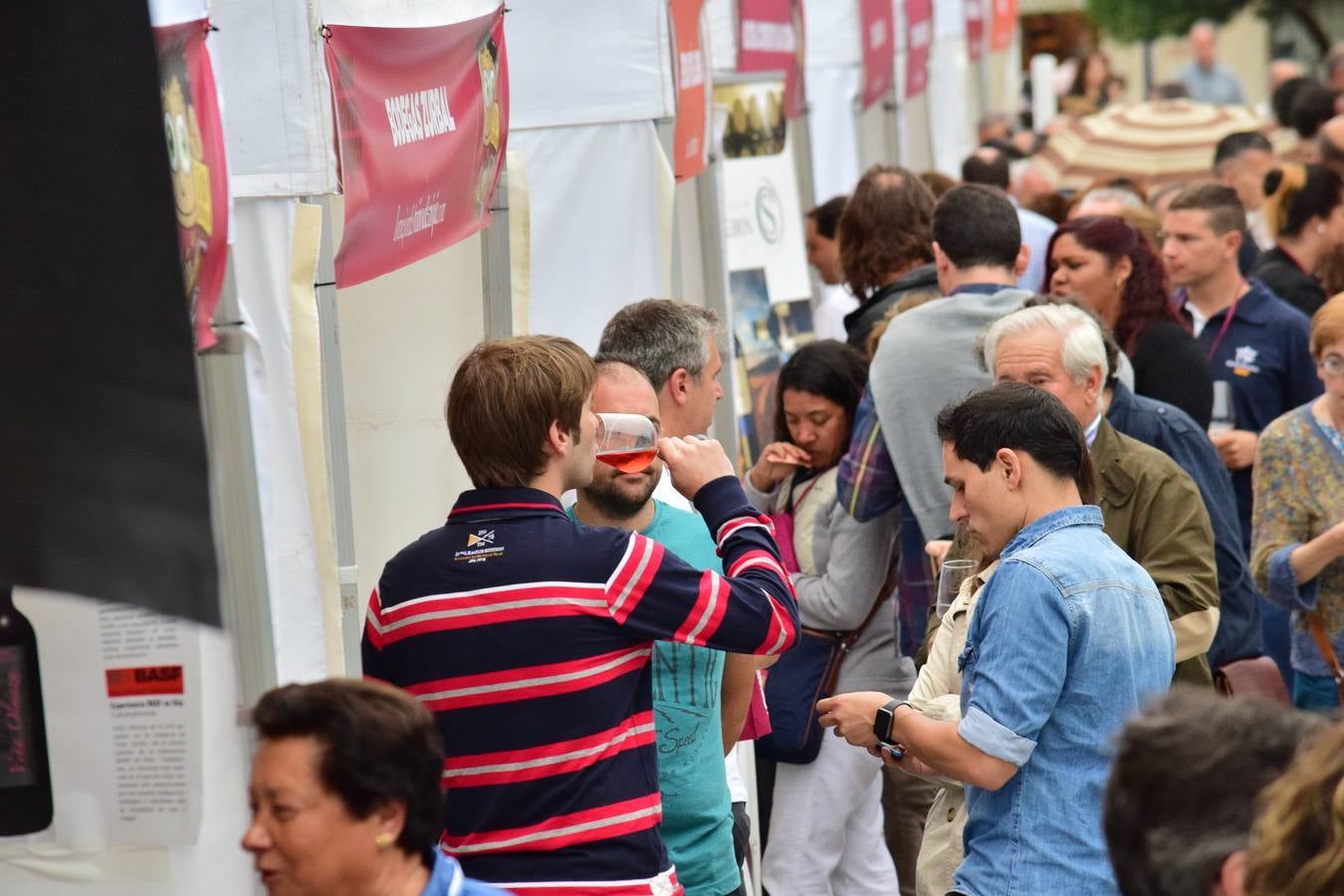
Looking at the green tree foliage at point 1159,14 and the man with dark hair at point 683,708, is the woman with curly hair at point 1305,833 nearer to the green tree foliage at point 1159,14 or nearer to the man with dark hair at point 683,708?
the man with dark hair at point 683,708

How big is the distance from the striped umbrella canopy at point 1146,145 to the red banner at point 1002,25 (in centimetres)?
517

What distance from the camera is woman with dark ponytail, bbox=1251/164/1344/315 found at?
7273 millimetres

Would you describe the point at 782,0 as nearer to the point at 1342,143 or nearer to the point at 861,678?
the point at 1342,143

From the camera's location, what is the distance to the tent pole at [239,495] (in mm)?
2939

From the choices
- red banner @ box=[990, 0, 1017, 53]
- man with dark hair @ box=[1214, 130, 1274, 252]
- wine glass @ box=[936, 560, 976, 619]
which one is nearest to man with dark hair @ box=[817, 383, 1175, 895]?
wine glass @ box=[936, 560, 976, 619]

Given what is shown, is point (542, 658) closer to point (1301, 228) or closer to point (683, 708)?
point (683, 708)

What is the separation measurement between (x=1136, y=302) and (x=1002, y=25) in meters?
14.3

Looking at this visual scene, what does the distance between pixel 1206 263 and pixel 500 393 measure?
425cm

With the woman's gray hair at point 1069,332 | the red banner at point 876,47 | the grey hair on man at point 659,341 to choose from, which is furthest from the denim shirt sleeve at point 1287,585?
the red banner at point 876,47

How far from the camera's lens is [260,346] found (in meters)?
3.11

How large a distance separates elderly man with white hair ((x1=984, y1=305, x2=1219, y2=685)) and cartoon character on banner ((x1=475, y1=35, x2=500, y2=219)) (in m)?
1.24

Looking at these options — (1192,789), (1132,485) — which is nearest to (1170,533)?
(1132,485)

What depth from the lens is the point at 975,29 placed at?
17.2 meters

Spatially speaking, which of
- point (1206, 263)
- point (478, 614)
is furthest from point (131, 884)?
point (1206, 263)
